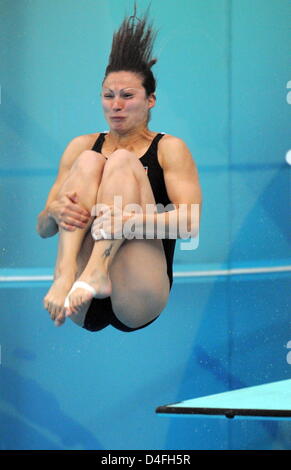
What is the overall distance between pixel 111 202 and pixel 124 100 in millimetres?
432

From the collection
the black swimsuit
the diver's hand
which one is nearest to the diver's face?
the black swimsuit

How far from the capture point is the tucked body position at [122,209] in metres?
2.69

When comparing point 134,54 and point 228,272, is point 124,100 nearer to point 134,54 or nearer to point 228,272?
point 134,54

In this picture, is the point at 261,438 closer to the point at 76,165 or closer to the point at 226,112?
the point at 226,112

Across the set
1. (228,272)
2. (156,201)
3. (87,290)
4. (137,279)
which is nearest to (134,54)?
(156,201)

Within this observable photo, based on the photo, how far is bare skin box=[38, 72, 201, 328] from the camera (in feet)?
8.82

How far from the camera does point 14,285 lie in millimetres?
3795

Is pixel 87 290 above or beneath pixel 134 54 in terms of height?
beneath

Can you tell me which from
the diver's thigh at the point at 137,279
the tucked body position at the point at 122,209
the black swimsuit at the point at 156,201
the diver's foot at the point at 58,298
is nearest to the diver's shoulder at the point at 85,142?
the tucked body position at the point at 122,209

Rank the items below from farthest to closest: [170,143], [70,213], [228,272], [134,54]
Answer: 1. [228,272]
2. [134,54]
3. [170,143]
4. [70,213]

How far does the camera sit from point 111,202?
2693 mm

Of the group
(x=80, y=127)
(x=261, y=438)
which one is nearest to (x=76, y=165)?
(x=80, y=127)

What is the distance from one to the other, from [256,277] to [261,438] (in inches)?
30.2

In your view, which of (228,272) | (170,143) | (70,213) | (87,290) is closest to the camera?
(87,290)
